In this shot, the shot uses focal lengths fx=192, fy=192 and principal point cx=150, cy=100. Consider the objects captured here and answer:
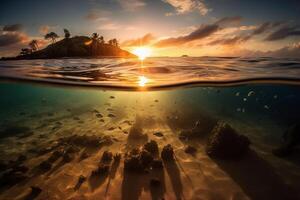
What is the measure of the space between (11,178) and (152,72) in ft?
39.7

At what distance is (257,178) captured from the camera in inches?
503

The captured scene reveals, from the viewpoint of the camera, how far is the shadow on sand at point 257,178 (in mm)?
11242

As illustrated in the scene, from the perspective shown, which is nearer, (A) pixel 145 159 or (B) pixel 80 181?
(B) pixel 80 181

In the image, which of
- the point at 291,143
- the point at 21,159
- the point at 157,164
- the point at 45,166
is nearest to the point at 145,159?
the point at 157,164

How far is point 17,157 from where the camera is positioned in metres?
17.0

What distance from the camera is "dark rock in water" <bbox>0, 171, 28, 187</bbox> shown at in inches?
501

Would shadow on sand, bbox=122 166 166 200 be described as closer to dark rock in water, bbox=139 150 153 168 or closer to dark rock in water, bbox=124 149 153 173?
dark rock in water, bbox=124 149 153 173

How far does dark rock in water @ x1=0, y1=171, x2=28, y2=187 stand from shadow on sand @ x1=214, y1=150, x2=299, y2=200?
1416cm

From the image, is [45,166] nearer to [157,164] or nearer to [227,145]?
[157,164]

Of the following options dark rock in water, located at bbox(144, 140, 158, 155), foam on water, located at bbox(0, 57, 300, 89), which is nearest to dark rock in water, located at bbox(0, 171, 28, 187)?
foam on water, located at bbox(0, 57, 300, 89)

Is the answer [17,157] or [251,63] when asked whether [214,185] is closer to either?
[251,63]

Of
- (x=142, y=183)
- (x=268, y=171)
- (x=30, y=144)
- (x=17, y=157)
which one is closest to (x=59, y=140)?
(x=30, y=144)

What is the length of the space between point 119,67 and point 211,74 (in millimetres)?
7041

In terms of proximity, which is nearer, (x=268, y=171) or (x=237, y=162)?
(x=268, y=171)
